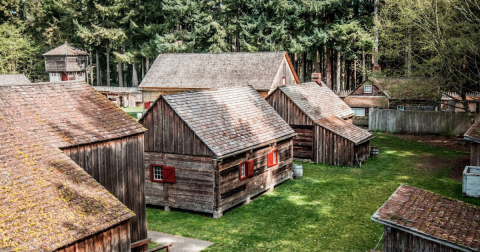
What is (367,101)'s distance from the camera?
143 ft

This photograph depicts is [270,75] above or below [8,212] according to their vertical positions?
above

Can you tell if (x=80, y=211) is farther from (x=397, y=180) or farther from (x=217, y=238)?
(x=397, y=180)

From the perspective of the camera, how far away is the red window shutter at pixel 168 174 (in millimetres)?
20250

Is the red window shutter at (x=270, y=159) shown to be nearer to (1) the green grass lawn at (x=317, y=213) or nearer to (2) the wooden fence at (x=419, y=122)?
(1) the green grass lawn at (x=317, y=213)

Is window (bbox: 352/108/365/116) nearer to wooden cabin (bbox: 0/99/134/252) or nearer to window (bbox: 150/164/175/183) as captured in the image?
window (bbox: 150/164/175/183)

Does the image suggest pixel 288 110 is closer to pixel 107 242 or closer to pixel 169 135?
pixel 169 135

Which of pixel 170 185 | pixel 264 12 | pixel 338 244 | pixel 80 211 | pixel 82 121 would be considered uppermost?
pixel 264 12

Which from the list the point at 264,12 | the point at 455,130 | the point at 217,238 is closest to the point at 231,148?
the point at 217,238

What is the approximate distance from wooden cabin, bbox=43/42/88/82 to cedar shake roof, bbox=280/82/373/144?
4078 cm

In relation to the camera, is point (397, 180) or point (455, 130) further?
point (455, 130)

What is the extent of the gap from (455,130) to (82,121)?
32310 mm

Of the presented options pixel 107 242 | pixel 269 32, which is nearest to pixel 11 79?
pixel 269 32

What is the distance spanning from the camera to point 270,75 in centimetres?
4181

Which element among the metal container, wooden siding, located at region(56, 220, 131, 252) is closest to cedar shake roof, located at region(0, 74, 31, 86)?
wooden siding, located at region(56, 220, 131, 252)
